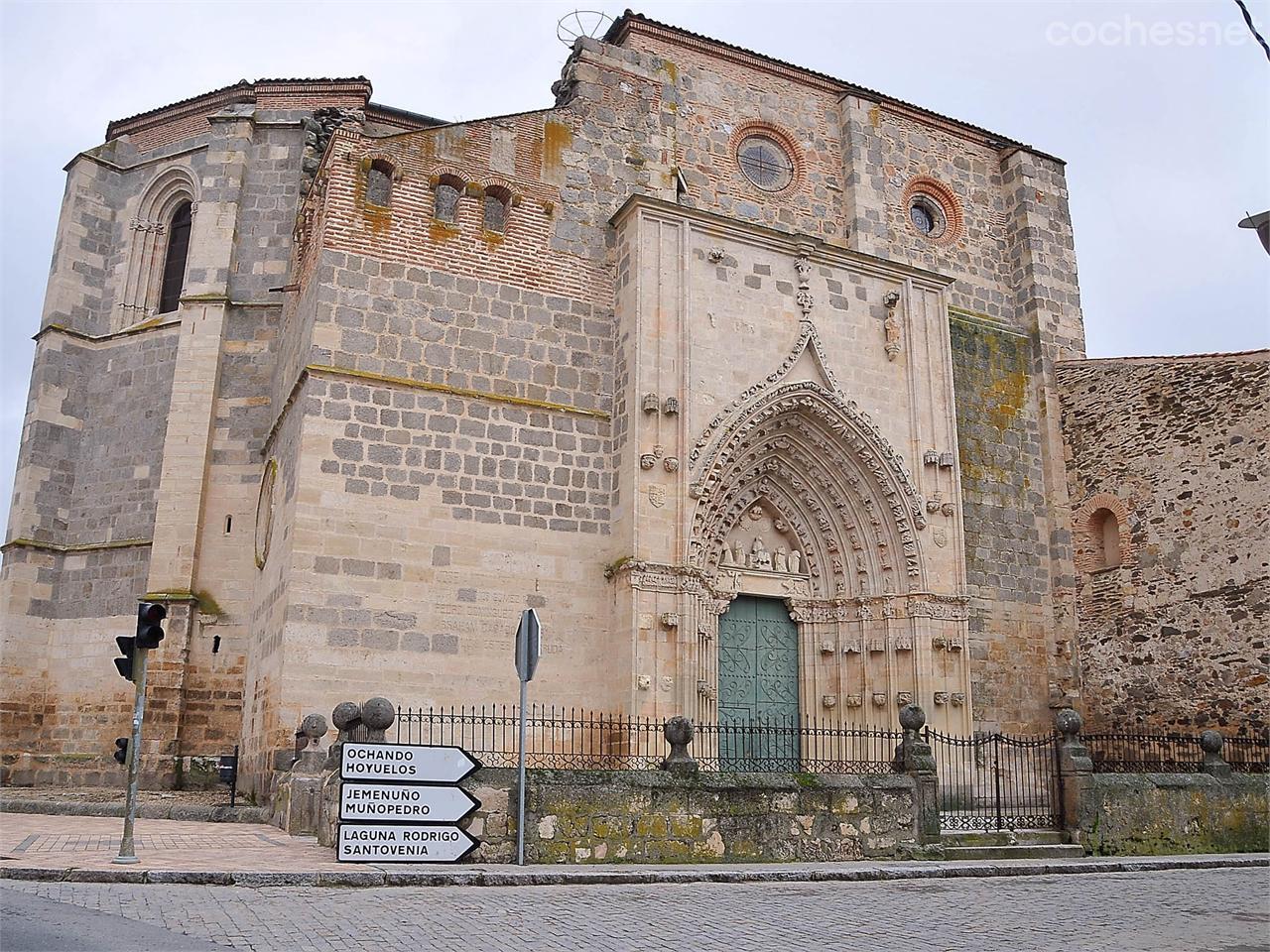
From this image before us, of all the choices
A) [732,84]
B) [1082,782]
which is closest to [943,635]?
[1082,782]

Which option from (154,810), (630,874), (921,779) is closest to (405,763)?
(630,874)

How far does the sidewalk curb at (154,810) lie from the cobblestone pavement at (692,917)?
17.8ft

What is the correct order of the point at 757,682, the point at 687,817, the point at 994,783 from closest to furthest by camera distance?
the point at 687,817 < the point at 994,783 < the point at 757,682

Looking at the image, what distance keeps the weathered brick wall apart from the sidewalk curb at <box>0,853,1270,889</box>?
15.2 feet

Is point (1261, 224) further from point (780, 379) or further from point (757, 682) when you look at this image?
point (757, 682)

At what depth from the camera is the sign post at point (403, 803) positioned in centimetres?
891

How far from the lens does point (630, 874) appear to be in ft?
29.9

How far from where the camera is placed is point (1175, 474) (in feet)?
56.4

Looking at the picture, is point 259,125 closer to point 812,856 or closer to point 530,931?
point 812,856

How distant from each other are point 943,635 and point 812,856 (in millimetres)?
5828

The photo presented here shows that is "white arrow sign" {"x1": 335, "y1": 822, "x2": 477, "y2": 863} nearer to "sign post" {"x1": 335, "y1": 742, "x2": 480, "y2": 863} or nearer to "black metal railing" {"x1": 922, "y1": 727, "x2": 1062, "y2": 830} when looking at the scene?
"sign post" {"x1": 335, "y1": 742, "x2": 480, "y2": 863}

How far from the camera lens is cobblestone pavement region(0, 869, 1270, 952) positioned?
20.5 feet

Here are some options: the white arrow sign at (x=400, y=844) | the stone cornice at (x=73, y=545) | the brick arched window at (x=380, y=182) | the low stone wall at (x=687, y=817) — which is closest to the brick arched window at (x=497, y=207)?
the brick arched window at (x=380, y=182)

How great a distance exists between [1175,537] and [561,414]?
9.42m
